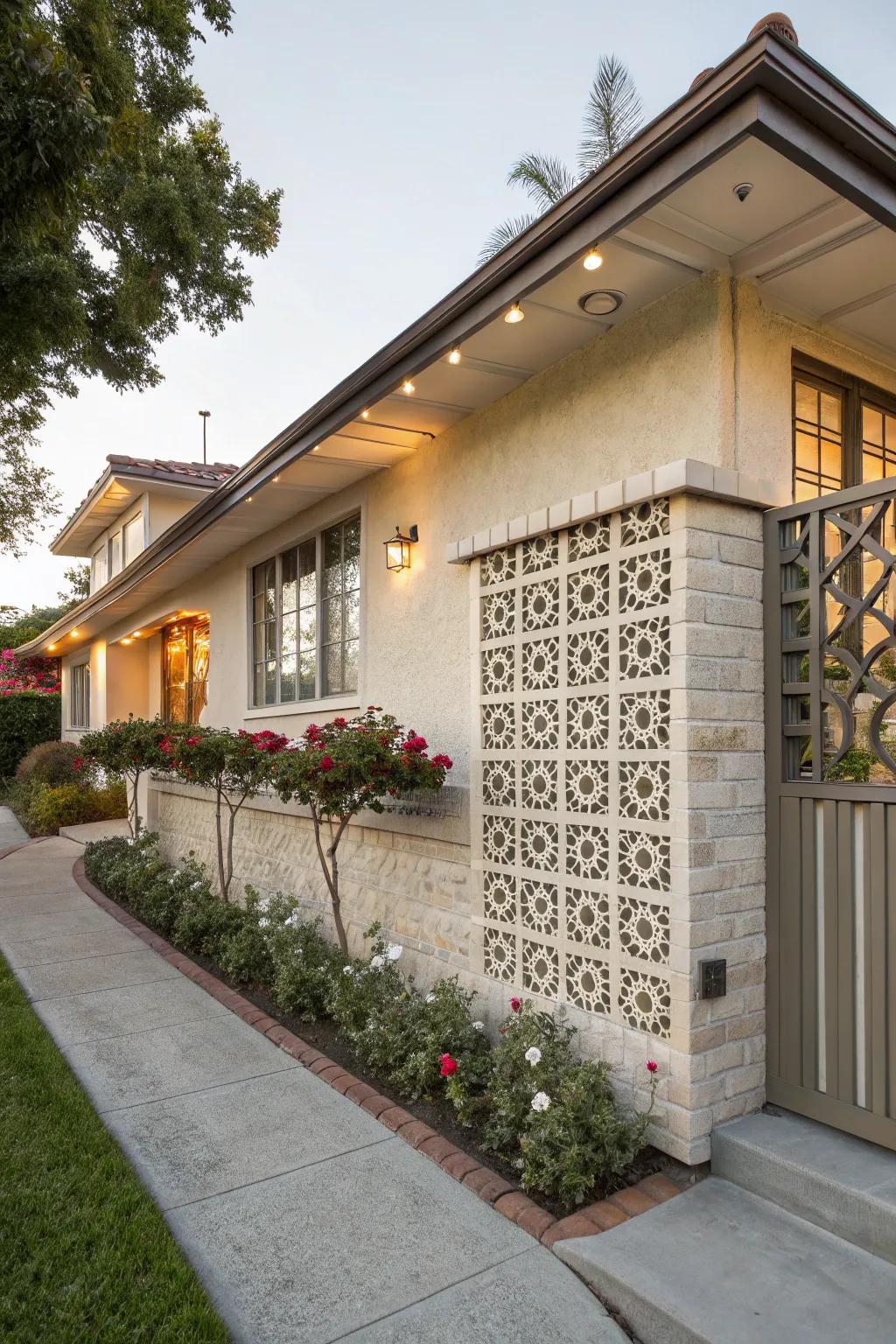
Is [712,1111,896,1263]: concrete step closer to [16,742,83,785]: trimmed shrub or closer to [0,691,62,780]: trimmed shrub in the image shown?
[16,742,83,785]: trimmed shrub

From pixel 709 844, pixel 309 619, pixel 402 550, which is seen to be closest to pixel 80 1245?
pixel 709 844

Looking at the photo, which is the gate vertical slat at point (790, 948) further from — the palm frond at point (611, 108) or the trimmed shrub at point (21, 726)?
the trimmed shrub at point (21, 726)

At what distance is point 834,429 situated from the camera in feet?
13.9

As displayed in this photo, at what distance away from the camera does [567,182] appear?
16.0 m

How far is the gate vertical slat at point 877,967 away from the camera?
9.97ft

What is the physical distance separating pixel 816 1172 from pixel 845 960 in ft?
2.44

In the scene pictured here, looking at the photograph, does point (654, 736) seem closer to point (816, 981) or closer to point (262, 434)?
point (816, 981)

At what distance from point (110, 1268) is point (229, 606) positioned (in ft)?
22.3

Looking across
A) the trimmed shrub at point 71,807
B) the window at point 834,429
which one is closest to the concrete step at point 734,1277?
the window at point 834,429

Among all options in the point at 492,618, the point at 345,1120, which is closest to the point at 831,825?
the point at 492,618

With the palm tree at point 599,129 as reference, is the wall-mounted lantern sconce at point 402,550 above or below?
below

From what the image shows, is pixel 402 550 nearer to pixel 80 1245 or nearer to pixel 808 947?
pixel 808 947

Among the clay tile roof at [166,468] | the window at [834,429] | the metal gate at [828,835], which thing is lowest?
the metal gate at [828,835]

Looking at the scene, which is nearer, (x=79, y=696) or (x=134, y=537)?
(x=134, y=537)
